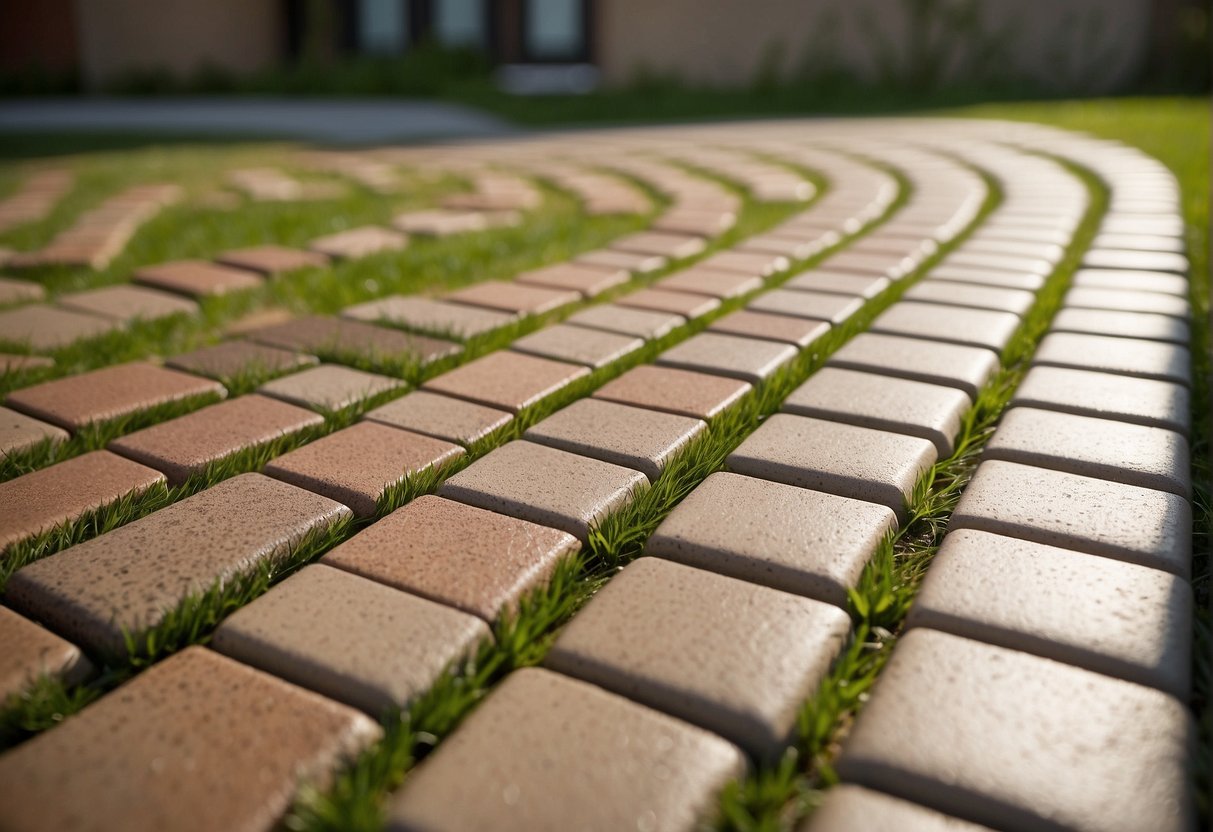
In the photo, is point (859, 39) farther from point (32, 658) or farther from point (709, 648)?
point (32, 658)

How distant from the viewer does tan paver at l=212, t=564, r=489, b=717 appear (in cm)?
100

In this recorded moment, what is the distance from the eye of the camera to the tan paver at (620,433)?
5.03ft

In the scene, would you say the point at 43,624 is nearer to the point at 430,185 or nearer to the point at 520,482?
the point at 520,482

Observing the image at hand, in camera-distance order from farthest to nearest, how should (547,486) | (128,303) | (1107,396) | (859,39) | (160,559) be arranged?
(859,39), (128,303), (1107,396), (547,486), (160,559)

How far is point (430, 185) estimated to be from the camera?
14.9ft

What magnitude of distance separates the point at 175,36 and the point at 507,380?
15886 millimetres

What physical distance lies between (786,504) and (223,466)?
3.10ft

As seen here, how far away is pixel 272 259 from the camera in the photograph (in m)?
2.97

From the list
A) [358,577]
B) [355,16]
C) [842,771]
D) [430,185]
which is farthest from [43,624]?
[355,16]

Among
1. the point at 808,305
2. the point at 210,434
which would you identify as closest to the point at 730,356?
the point at 808,305

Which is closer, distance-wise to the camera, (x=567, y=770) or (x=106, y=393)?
(x=567, y=770)

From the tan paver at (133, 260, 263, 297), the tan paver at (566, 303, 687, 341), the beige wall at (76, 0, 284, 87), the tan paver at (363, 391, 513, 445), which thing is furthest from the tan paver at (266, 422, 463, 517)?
the beige wall at (76, 0, 284, 87)

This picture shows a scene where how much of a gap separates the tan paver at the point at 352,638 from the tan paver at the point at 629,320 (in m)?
1.18

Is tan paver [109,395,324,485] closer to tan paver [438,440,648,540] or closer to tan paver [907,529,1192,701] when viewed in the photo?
tan paver [438,440,648,540]
